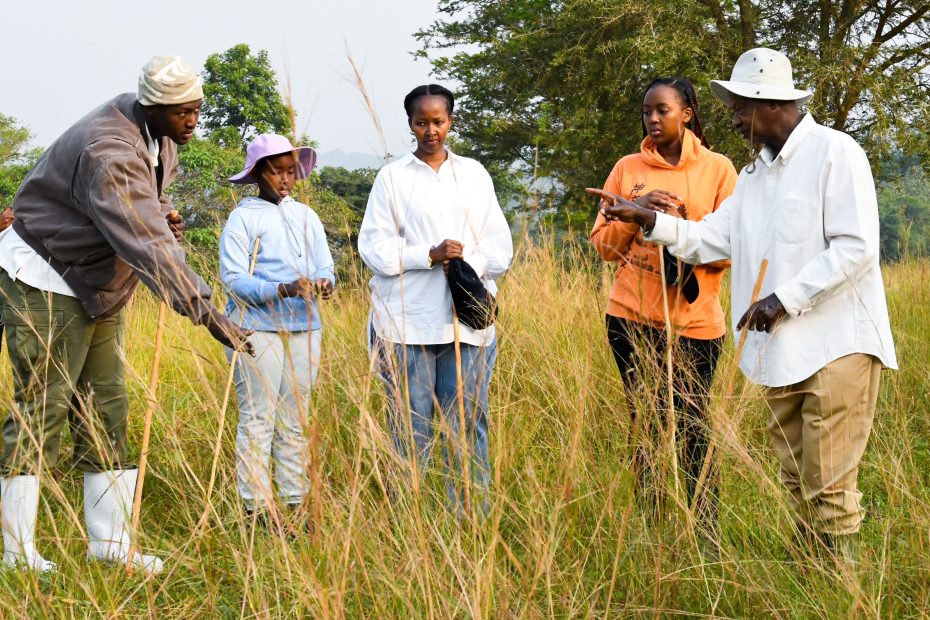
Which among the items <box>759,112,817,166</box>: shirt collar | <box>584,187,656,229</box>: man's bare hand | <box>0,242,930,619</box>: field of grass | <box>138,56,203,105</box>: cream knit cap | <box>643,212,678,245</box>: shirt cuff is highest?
<box>138,56,203,105</box>: cream knit cap

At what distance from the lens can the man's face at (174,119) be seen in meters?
2.97

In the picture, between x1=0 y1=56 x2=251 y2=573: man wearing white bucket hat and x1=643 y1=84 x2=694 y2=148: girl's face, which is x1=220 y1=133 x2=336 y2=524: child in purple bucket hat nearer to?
x1=0 y1=56 x2=251 y2=573: man wearing white bucket hat

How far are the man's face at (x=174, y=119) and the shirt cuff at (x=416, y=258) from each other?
889mm

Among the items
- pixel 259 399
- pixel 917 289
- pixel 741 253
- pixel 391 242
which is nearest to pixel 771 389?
pixel 741 253

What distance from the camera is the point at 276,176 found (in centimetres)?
389

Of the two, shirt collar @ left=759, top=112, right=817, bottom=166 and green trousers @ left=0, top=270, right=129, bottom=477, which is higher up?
shirt collar @ left=759, top=112, right=817, bottom=166

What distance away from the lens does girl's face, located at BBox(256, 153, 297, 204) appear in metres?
3.89

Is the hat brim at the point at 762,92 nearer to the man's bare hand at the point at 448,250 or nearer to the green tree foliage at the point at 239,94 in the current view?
the man's bare hand at the point at 448,250

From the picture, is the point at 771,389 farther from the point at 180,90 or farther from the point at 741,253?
the point at 180,90

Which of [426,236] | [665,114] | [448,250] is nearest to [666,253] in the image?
[665,114]

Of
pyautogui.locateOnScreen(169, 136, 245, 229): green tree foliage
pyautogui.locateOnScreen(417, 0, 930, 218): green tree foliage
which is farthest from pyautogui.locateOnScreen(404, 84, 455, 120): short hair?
pyautogui.locateOnScreen(169, 136, 245, 229): green tree foliage

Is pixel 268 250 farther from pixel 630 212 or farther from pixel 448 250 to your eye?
pixel 630 212

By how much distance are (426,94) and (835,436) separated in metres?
1.96

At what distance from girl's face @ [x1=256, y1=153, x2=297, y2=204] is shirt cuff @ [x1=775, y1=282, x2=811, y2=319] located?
2195 mm
